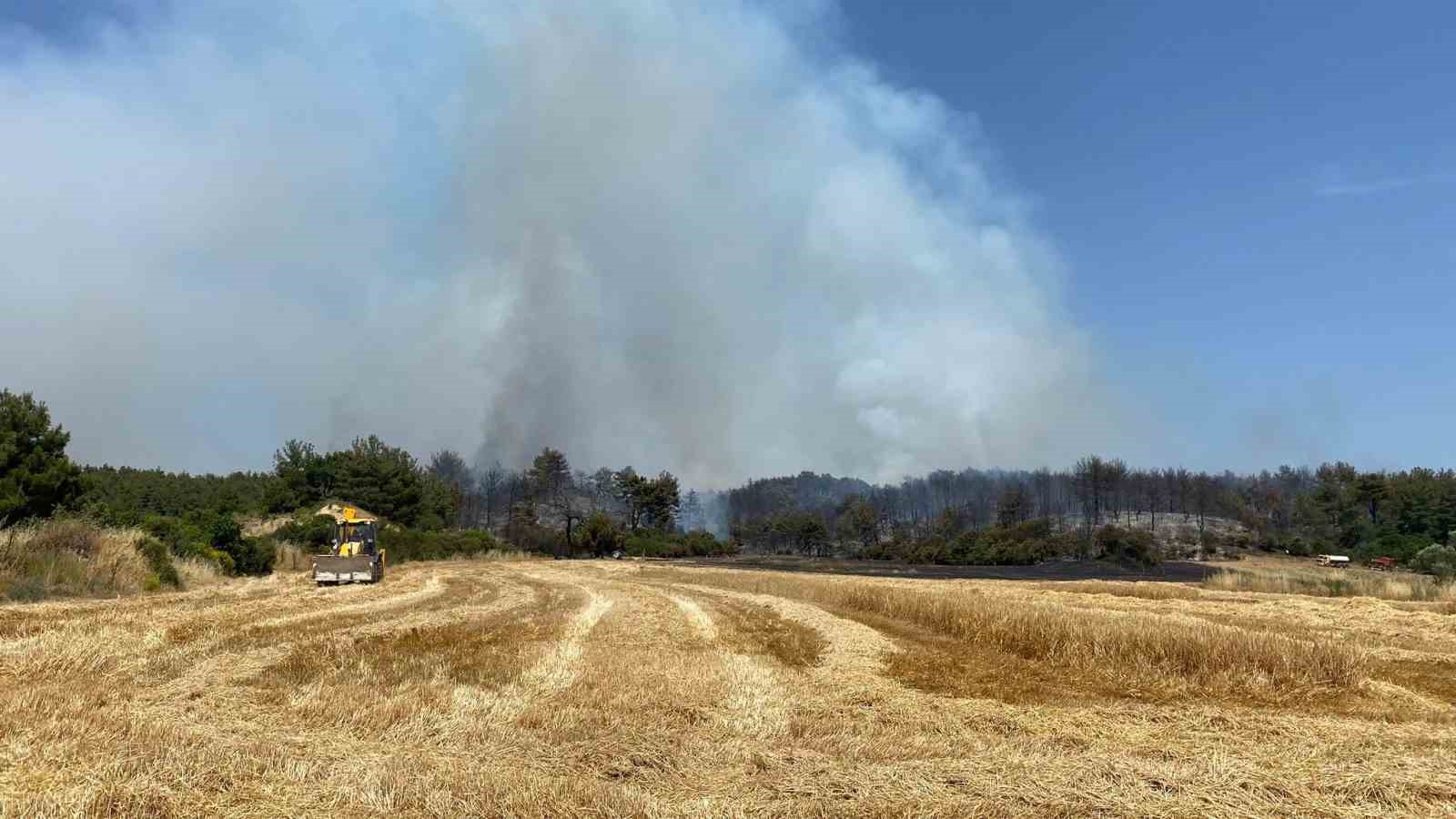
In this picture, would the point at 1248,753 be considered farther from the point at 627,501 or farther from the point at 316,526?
the point at 627,501

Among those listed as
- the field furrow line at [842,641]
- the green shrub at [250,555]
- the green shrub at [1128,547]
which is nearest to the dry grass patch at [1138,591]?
the field furrow line at [842,641]

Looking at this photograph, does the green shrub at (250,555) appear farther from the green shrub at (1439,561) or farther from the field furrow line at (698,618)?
the green shrub at (1439,561)

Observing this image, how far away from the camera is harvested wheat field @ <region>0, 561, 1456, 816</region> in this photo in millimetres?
6441

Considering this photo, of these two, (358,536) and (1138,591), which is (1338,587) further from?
(358,536)

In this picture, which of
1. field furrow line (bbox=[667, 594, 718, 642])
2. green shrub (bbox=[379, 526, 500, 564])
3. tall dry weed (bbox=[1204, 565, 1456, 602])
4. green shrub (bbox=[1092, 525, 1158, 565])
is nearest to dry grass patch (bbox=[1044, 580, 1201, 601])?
tall dry weed (bbox=[1204, 565, 1456, 602])

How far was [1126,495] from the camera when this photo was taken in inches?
7210

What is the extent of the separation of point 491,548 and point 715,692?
237 ft

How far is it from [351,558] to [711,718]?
29.8m

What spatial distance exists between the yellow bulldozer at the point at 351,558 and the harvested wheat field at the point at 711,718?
14651 millimetres

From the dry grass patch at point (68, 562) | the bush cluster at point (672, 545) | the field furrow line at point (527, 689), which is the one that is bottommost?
the bush cluster at point (672, 545)

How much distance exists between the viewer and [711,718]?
9.48 metres

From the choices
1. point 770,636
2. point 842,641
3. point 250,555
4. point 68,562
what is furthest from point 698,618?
point 250,555

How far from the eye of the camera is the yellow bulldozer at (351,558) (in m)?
34.2

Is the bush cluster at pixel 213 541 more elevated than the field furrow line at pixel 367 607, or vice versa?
the bush cluster at pixel 213 541
